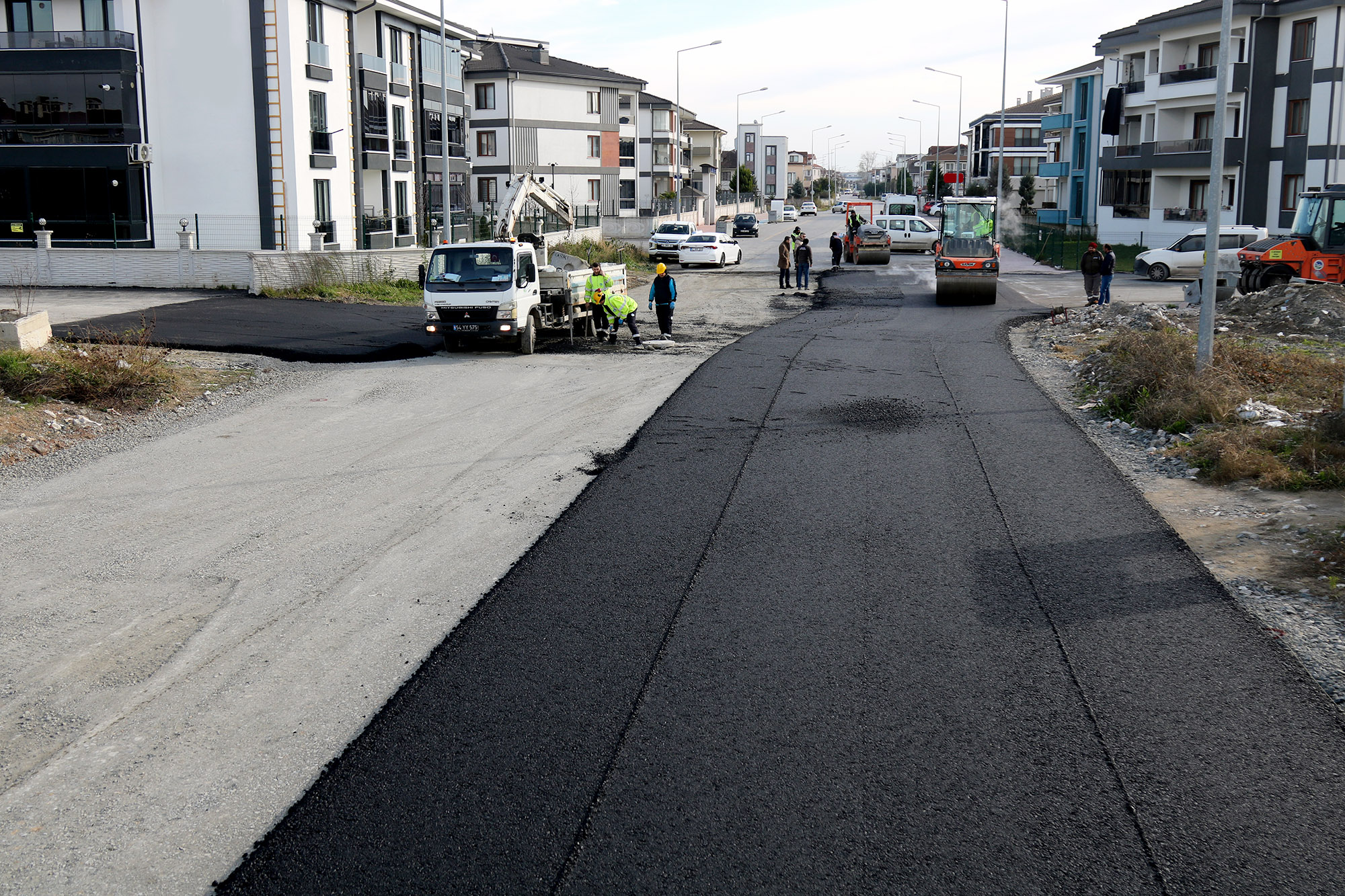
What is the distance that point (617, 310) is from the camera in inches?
917

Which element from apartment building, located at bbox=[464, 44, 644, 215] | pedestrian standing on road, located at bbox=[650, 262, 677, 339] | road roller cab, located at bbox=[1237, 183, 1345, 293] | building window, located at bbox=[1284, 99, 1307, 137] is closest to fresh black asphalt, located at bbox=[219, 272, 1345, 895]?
pedestrian standing on road, located at bbox=[650, 262, 677, 339]

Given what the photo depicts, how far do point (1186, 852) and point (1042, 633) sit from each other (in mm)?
2695

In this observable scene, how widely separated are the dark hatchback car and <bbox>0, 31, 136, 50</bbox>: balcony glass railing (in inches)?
1944

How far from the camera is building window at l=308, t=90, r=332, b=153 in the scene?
37812mm

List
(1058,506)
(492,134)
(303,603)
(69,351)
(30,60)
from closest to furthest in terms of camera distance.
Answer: (303,603) → (1058,506) → (69,351) → (30,60) → (492,134)

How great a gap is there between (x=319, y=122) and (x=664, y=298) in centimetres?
2033

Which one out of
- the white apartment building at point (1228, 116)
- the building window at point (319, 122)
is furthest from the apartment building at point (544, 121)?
the white apartment building at point (1228, 116)

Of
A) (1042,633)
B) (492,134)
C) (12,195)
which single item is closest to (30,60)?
(12,195)

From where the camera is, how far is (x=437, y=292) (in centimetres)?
2098

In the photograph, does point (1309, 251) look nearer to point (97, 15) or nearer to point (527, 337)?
point (527, 337)

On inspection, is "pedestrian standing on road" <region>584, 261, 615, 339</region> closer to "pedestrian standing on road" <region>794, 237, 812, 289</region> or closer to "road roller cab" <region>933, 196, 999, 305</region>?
"road roller cab" <region>933, 196, 999, 305</region>

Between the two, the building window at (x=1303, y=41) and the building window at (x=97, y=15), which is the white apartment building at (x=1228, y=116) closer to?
the building window at (x=1303, y=41)

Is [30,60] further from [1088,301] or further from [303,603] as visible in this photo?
[303,603]

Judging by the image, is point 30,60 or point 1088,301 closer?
point 1088,301
